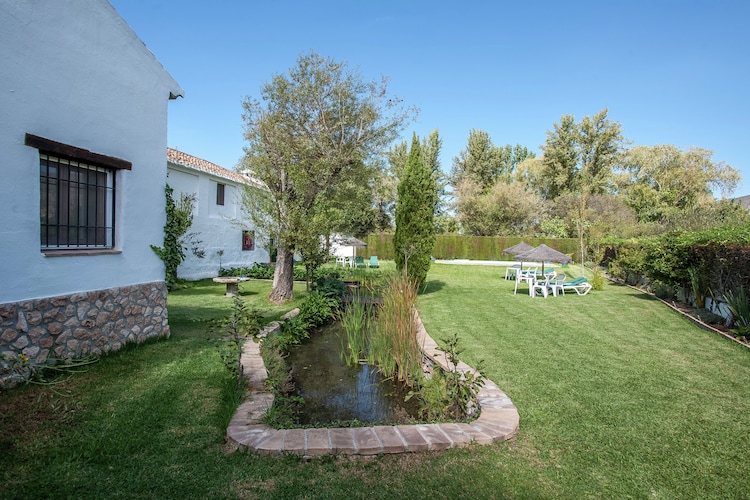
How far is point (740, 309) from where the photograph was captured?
6262 millimetres

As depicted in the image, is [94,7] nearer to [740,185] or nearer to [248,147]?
[248,147]

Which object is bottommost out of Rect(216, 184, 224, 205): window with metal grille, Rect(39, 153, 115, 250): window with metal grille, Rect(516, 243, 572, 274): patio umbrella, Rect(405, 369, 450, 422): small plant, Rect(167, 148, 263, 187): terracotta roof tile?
→ Rect(405, 369, 450, 422): small plant

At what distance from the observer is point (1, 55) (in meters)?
3.67

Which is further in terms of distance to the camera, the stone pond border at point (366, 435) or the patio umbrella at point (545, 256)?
the patio umbrella at point (545, 256)

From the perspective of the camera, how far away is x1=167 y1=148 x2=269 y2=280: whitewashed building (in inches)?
559

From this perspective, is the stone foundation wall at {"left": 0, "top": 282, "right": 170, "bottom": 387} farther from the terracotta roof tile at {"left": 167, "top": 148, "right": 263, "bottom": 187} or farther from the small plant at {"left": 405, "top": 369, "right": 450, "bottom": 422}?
the terracotta roof tile at {"left": 167, "top": 148, "right": 263, "bottom": 187}

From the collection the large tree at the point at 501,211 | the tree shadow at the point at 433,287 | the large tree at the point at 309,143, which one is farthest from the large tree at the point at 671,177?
the large tree at the point at 309,143

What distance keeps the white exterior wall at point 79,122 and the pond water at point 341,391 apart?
8.07 feet

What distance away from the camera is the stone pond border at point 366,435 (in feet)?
8.96

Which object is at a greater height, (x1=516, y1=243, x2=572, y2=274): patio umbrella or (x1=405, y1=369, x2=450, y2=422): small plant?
(x1=516, y1=243, x2=572, y2=274): patio umbrella

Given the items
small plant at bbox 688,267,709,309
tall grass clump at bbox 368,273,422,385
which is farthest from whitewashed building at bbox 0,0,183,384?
small plant at bbox 688,267,709,309

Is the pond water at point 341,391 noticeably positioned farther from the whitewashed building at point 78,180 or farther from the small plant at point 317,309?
the whitewashed building at point 78,180

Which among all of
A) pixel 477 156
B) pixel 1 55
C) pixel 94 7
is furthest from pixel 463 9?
pixel 477 156

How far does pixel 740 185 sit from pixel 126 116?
43.2 m
